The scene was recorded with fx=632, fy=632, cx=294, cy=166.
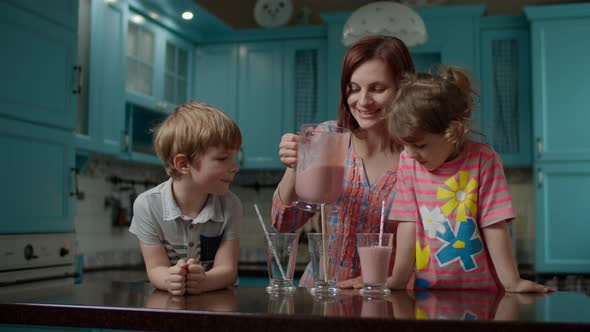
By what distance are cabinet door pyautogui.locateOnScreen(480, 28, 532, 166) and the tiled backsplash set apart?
1.65ft

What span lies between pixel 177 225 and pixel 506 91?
3.32m

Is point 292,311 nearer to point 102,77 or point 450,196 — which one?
point 450,196

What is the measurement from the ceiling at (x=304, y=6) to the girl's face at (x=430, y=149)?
351 cm

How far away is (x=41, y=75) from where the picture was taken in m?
2.68

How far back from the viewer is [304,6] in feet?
16.4

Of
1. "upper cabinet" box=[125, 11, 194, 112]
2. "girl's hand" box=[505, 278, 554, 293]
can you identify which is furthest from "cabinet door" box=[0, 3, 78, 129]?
"girl's hand" box=[505, 278, 554, 293]

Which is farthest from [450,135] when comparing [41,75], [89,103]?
[89,103]

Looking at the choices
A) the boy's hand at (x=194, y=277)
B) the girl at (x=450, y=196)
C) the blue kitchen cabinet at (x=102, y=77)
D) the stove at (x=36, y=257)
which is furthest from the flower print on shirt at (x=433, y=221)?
the blue kitchen cabinet at (x=102, y=77)

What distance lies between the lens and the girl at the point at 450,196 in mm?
1329

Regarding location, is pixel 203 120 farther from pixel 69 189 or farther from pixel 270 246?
pixel 69 189

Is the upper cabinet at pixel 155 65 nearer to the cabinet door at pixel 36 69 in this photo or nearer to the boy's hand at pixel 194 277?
the cabinet door at pixel 36 69

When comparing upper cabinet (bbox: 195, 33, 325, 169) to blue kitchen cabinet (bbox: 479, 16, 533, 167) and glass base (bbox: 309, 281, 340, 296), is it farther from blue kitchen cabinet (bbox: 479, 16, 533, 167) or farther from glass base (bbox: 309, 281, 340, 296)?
glass base (bbox: 309, 281, 340, 296)

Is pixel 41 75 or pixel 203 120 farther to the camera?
pixel 41 75

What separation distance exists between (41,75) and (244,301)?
2.01 metres
